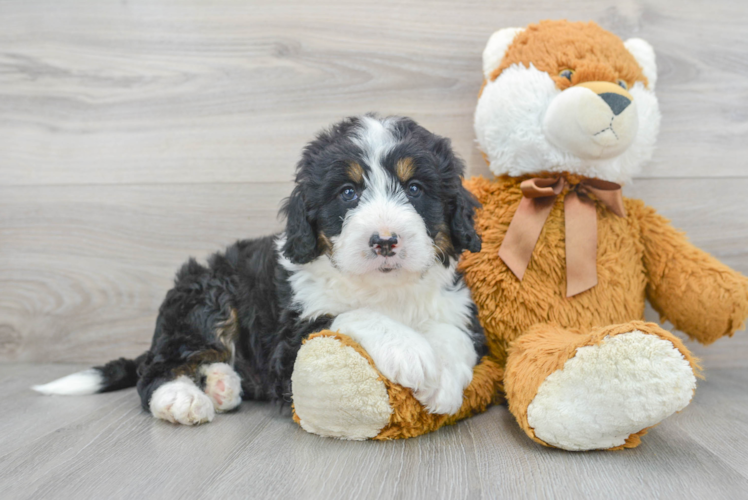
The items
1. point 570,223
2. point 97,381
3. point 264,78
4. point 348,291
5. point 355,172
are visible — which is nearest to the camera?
point 355,172

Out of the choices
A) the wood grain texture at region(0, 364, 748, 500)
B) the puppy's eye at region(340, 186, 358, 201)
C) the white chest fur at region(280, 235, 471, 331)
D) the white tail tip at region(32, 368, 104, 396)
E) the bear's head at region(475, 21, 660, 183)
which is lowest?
the white tail tip at region(32, 368, 104, 396)

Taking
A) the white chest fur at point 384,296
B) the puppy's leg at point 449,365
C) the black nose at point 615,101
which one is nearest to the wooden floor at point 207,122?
the black nose at point 615,101

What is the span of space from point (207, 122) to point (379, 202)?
4.40 feet

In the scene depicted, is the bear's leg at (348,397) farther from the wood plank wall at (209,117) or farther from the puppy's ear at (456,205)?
the wood plank wall at (209,117)

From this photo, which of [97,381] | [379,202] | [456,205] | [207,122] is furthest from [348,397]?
[207,122]

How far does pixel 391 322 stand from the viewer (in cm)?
166

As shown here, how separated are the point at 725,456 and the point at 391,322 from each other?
0.97m

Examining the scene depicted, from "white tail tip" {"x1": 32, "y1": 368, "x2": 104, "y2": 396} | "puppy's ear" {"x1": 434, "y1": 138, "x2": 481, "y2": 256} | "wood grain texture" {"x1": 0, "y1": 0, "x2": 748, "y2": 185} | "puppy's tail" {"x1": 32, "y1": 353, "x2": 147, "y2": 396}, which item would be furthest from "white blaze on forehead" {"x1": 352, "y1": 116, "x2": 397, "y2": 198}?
"white tail tip" {"x1": 32, "y1": 368, "x2": 104, "y2": 396}

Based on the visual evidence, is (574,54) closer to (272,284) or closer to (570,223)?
(570,223)

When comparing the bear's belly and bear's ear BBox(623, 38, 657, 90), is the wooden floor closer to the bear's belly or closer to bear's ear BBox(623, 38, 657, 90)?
→ bear's ear BBox(623, 38, 657, 90)

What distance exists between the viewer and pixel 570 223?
1948 millimetres

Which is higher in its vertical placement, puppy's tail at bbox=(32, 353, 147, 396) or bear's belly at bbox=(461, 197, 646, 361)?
bear's belly at bbox=(461, 197, 646, 361)

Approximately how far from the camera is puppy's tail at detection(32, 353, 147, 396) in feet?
7.33

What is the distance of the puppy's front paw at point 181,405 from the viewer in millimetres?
1812
